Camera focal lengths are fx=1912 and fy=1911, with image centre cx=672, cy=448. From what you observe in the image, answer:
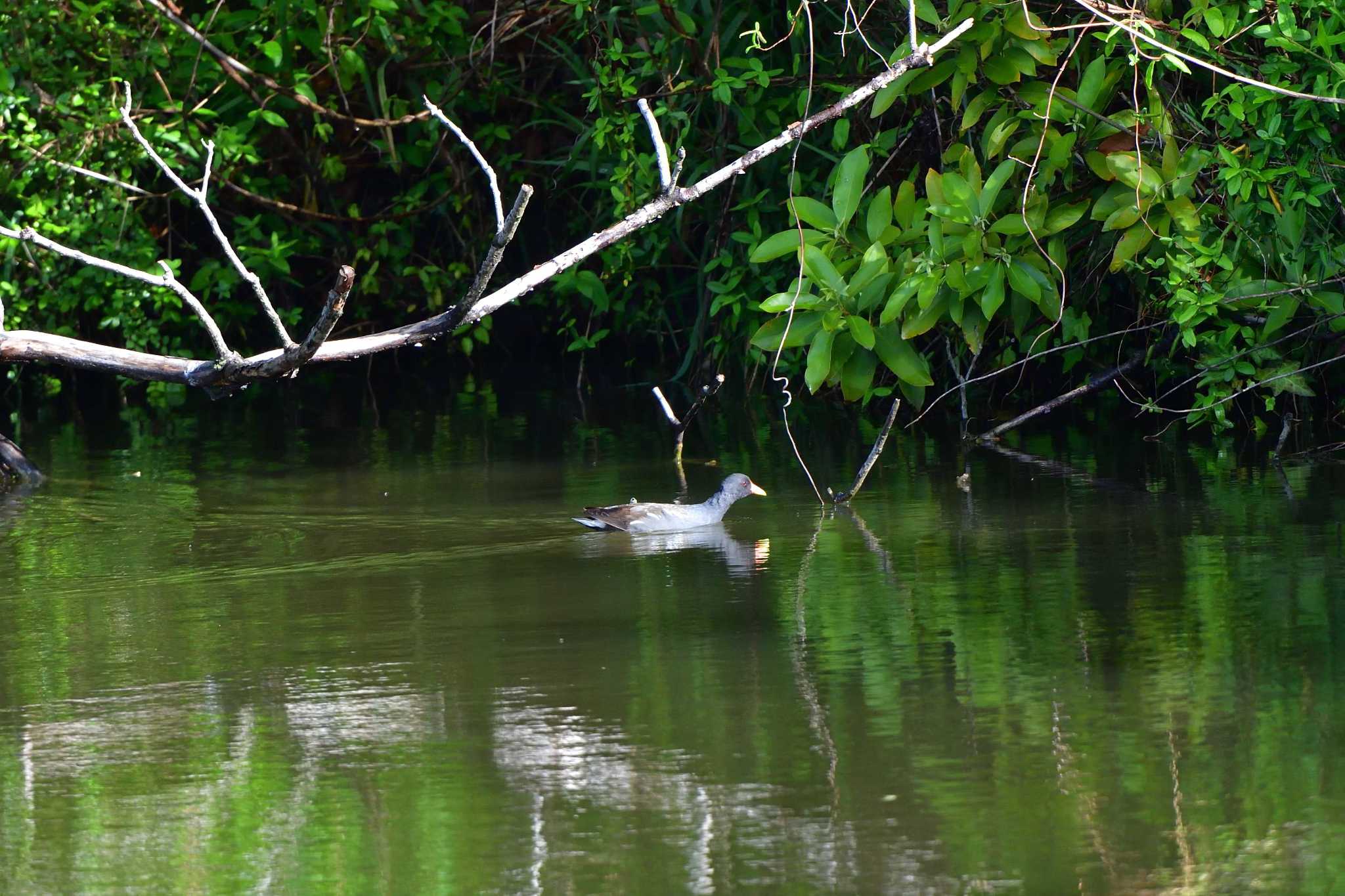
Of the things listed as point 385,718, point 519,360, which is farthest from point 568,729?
point 519,360

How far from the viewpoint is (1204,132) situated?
874cm

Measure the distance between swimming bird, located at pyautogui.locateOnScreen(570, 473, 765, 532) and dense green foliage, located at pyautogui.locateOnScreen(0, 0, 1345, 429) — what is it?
3.00 feet

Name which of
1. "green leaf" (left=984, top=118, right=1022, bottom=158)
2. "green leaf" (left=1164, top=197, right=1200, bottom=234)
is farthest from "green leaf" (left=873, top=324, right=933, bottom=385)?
"green leaf" (left=1164, top=197, right=1200, bottom=234)

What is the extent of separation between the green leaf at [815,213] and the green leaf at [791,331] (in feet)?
1.39

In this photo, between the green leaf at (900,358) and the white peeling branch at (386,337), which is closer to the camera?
the white peeling branch at (386,337)

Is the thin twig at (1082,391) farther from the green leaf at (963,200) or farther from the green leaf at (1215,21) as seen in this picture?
the green leaf at (1215,21)

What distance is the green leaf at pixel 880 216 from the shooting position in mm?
8906

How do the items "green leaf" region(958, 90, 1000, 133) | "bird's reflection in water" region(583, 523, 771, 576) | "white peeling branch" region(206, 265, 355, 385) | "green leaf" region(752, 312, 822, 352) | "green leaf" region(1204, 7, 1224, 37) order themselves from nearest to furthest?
"white peeling branch" region(206, 265, 355, 385), "bird's reflection in water" region(583, 523, 771, 576), "green leaf" region(1204, 7, 1224, 37), "green leaf" region(958, 90, 1000, 133), "green leaf" region(752, 312, 822, 352)

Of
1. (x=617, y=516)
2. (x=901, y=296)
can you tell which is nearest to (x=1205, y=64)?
(x=901, y=296)

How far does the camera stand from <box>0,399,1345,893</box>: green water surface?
162 inches

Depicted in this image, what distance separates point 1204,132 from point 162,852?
6.21 meters

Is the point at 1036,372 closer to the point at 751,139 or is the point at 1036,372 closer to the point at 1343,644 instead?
the point at 751,139

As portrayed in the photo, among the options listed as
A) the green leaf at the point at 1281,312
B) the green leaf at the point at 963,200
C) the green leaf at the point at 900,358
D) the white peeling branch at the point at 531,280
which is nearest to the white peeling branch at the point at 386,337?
the white peeling branch at the point at 531,280

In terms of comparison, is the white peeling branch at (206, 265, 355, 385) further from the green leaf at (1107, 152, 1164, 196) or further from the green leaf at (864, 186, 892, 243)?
the green leaf at (1107, 152, 1164, 196)
